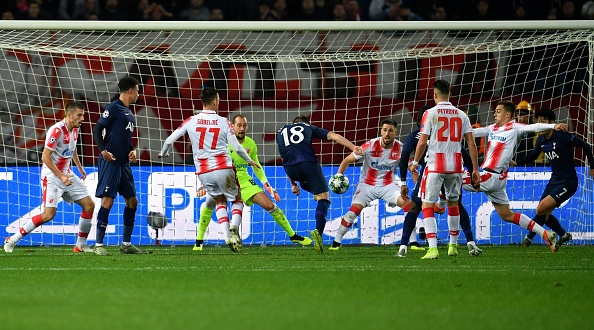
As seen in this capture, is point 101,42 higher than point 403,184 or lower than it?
higher

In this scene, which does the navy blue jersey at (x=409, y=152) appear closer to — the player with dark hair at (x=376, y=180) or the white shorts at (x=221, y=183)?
the player with dark hair at (x=376, y=180)

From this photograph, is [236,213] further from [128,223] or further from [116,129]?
[116,129]

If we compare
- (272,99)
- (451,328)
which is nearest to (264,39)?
(272,99)

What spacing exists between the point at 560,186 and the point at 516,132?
1.18 metres

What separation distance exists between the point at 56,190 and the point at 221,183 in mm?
1819

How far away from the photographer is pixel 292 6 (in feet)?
57.3

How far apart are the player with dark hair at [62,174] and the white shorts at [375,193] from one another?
3.45 m

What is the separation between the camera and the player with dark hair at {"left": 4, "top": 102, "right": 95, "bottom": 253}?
1092 centimetres

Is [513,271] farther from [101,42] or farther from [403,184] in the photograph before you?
[101,42]

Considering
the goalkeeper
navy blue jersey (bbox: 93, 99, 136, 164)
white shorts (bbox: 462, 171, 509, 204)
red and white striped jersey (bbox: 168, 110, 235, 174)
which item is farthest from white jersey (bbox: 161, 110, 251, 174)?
white shorts (bbox: 462, 171, 509, 204)

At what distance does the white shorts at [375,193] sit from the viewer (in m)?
12.7

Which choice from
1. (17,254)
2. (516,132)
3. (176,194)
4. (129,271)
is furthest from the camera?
(176,194)

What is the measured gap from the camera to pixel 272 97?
14914mm

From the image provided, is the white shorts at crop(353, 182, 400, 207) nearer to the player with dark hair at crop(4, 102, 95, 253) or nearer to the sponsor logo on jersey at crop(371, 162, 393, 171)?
the sponsor logo on jersey at crop(371, 162, 393, 171)
